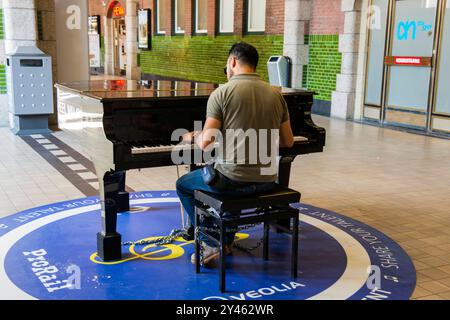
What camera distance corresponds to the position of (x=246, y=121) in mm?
3160

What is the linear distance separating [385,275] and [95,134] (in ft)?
6.67

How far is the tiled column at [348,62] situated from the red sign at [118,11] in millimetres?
13459

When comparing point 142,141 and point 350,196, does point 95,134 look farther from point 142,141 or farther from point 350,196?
point 350,196

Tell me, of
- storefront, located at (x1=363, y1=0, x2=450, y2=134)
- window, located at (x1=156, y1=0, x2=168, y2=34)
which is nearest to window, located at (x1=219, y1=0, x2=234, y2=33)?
window, located at (x1=156, y1=0, x2=168, y2=34)

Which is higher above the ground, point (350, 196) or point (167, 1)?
point (167, 1)

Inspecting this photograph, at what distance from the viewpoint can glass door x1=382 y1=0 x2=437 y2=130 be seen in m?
8.97

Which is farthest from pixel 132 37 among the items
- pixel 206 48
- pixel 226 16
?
pixel 226 16

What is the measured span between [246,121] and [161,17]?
15231 mm

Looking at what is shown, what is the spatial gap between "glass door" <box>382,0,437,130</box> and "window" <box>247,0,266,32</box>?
3784 mm

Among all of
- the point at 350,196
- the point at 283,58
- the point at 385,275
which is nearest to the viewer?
the point at 385,275

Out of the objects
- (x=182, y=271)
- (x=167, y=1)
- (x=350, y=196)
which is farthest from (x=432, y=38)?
(x=167, y=1)

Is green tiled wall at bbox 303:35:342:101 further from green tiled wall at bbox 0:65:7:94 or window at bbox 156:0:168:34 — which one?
window at bbox 156:0:168:34

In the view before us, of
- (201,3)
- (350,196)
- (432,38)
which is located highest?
(201,3)

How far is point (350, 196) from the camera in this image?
5344 mm
